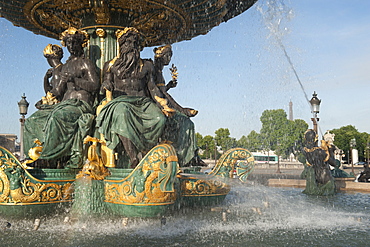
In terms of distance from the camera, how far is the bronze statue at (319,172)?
9922 millimetres

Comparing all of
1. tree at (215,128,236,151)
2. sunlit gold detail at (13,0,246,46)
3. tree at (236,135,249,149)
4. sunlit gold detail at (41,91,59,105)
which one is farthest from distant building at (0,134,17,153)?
tree at (215,128,236,151)

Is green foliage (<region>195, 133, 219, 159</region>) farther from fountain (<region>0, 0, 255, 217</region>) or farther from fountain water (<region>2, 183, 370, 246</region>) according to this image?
fountain water (<region>2, 183, 370, 246</region>)

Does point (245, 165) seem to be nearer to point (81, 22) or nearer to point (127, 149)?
point (127, 149)

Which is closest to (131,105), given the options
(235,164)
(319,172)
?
(235,164)

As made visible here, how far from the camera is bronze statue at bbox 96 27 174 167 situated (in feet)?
18.8

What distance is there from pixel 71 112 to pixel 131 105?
1125mm

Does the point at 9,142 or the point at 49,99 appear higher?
the point at 9,142

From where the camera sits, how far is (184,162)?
688 centimetres

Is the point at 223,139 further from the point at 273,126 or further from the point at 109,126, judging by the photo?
the point at 109,126

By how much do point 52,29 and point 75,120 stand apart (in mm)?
3219

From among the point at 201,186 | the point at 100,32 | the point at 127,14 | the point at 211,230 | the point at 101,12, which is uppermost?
the point at 127,14

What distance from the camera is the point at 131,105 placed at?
19.1 feet

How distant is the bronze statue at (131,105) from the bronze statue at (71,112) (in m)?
0.42

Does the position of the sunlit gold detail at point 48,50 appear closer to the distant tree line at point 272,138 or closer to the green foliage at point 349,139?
the distant tree line at point 272,138
